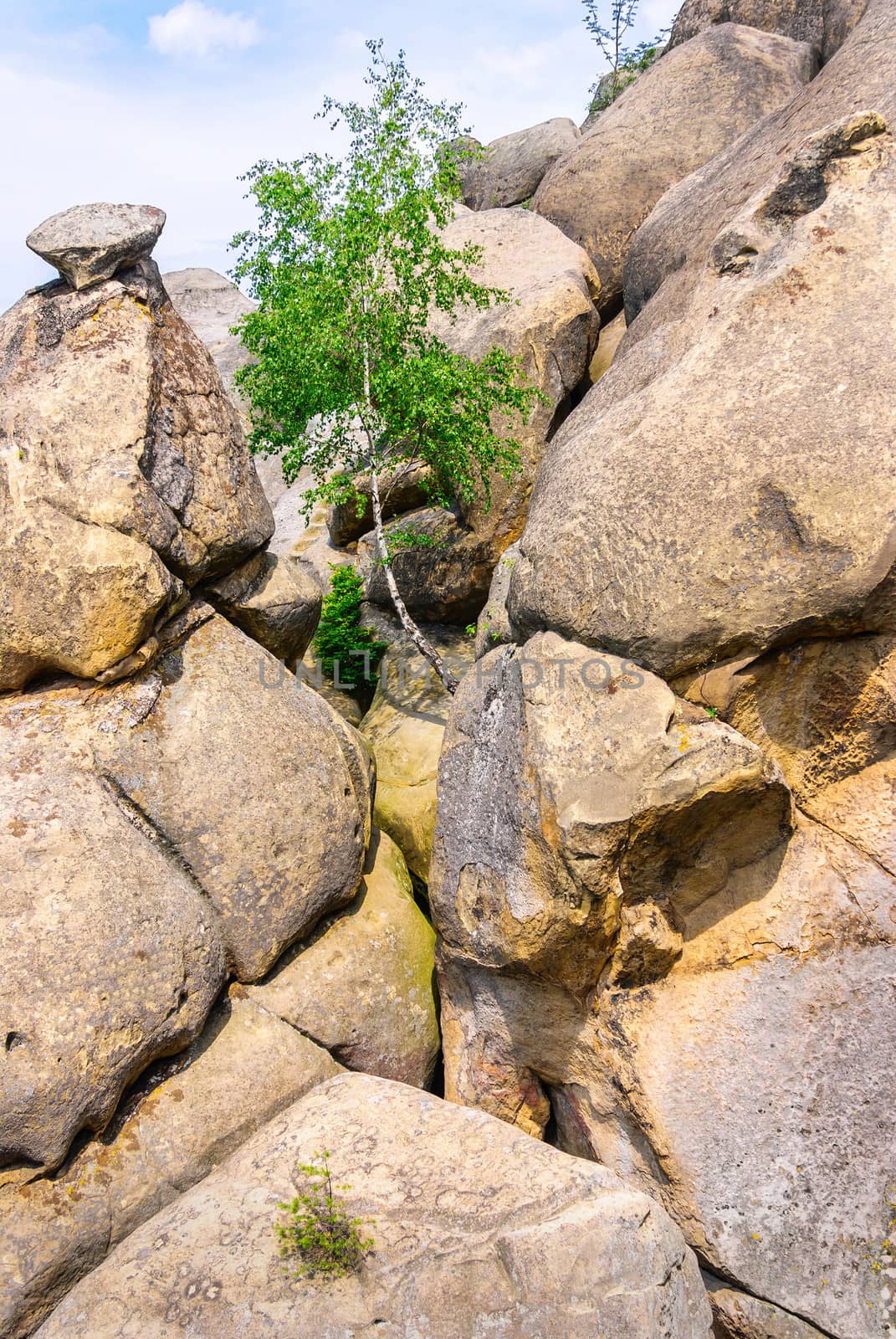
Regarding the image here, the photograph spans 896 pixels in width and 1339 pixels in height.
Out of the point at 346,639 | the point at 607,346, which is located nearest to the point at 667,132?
the point at 607,346

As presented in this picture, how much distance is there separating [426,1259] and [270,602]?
6019 mm

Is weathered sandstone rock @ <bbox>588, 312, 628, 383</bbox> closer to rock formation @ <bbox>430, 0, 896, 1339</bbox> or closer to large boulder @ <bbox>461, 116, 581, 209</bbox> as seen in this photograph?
large boulder @ <bbox>461, 116, 581, 209</bbox>

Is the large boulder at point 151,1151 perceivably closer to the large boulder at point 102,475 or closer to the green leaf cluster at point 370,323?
the large boulder at point 102,475

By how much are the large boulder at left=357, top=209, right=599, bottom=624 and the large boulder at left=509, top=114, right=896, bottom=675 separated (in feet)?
16.4

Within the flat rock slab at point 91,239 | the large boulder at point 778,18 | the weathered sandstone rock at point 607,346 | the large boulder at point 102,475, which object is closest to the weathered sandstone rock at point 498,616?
the large boulder at point 102,475

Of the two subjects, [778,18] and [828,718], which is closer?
[828,718]

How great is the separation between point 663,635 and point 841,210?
404cm

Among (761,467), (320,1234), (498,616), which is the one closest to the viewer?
(320,1234)

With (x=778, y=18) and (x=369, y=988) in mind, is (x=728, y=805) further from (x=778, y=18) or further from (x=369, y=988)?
(x=778, y=18)

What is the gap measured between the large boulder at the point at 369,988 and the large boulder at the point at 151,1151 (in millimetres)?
210

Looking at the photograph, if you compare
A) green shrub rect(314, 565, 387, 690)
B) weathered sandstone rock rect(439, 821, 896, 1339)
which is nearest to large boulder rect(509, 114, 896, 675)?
weathered sandstone rock rect(439, 821, 896, 1339)

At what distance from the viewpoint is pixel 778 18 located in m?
17.8

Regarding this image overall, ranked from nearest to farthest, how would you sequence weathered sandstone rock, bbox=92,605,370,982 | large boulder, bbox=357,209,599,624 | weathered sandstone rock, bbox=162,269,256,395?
weathered sandstone rock, bbox=92,605,370,982 < large boulder, bbox=357,209,599,624 < weathered sandstone rock, bbox=162,269,256,395

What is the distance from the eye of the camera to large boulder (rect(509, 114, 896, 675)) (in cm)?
687
